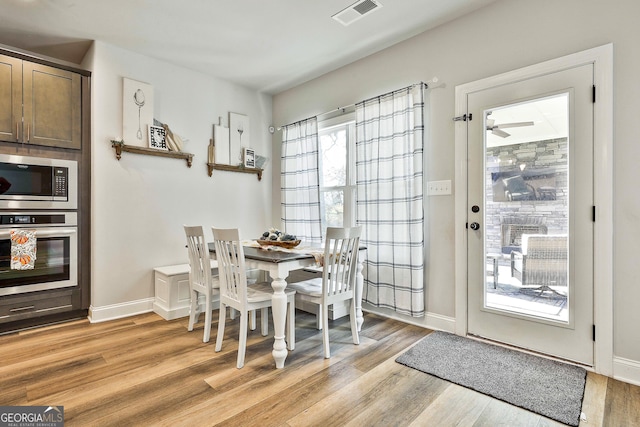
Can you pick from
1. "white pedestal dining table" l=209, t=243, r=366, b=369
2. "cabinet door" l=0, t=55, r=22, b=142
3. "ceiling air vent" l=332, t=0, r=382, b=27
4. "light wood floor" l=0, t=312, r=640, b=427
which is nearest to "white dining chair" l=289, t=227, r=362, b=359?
"white pedestal dining table" l=209, t=243, r=366, b=369

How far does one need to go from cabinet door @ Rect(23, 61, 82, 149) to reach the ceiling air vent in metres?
2.54

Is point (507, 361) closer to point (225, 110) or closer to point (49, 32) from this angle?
point (225, 110)

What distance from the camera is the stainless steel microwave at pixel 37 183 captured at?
2.78 metres

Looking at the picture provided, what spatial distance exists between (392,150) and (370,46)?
1093 millimetres

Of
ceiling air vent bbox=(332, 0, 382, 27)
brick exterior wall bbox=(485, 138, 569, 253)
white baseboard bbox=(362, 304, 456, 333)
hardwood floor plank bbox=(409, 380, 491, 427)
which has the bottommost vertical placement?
hardwood floor plank bbox=(409, 380, 491, 427)

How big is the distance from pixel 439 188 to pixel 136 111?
309cm

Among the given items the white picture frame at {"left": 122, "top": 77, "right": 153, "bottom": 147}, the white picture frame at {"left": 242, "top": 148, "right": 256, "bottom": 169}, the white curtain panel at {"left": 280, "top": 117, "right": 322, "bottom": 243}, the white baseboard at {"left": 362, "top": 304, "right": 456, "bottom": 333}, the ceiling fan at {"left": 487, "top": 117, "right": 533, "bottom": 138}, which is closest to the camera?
the ceiling fan at {"left": 487, "top": 117, "right": 533, "bottom": 138}

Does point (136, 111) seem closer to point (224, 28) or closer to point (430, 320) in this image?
point (224, 28)

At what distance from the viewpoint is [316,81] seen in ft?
13.3

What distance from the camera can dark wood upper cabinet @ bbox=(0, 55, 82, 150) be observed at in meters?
2.80

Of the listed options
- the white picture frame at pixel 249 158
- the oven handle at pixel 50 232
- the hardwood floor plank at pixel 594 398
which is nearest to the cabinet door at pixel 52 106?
the oven handle at pixel 50 232

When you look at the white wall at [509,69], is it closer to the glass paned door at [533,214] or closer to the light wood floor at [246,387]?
the glass paned door at [533,214]

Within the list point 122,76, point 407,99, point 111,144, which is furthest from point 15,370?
point 407,99

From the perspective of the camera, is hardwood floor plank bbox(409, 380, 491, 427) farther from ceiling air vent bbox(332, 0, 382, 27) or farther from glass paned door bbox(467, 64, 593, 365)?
ceiling air vent bbox(332, 0, 382, 27)
